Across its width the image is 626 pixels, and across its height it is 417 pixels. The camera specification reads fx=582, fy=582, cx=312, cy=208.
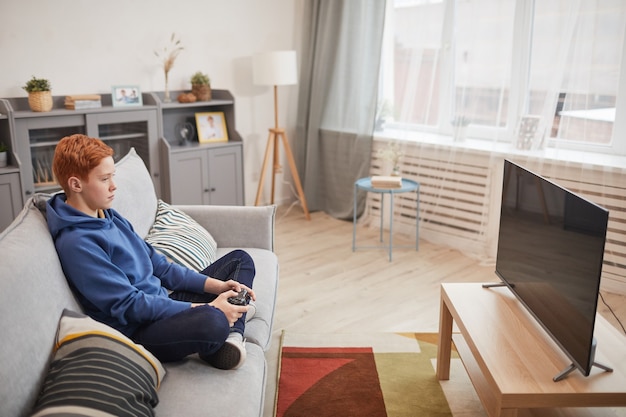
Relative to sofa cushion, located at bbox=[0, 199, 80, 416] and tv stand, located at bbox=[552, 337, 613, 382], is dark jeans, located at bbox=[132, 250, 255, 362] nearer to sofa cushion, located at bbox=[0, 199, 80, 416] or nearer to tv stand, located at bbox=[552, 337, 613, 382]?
sofa cushion, located at bbox=[0, 199, 80, 416]

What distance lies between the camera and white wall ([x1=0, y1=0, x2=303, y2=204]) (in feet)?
11.9

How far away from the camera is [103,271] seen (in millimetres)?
1695

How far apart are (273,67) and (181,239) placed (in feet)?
7.38

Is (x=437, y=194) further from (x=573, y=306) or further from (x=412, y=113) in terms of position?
(x=573, y=306)

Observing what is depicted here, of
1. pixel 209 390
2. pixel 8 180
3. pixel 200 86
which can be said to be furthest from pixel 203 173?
pixel 209 390

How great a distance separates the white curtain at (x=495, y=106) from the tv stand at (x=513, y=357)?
1.50 m

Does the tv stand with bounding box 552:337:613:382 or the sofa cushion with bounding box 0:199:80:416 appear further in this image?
the tv stand with bounding box 552:337:613:382

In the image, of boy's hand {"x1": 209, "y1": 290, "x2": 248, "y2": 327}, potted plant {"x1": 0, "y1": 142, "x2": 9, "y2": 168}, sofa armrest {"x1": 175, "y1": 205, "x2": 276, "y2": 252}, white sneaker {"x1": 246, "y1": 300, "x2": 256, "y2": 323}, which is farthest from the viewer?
potted plant {"x1": 0, "y1": 142, "x2": 9, "y2": 168}

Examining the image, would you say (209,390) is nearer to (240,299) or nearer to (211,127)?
(240,299)

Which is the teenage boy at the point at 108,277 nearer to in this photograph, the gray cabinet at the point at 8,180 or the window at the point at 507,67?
the gray cabinet at the point at 8,180

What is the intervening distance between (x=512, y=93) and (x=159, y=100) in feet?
7.78

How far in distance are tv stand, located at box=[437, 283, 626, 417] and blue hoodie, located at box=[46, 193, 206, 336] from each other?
3.24 feet

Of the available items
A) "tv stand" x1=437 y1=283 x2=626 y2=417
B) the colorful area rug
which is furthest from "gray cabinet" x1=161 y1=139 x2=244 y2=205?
"tv stand" x1=437 y1=283 x2=626 y2=417

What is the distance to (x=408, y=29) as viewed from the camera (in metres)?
4.30
